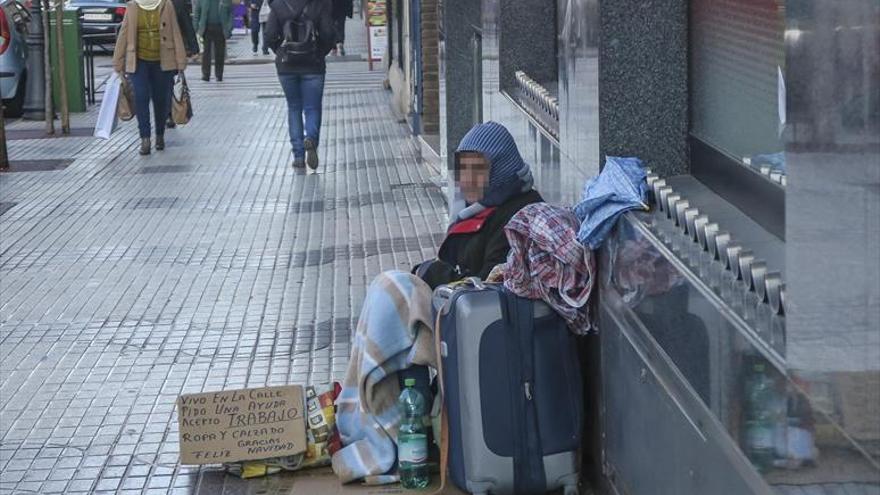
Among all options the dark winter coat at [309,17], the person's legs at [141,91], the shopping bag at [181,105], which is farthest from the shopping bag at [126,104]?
the dark winter coat at [309,17]

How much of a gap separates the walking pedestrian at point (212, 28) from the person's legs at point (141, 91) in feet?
33.9

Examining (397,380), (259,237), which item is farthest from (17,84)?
(397,380)

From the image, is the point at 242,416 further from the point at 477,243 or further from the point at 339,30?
the point at 339,30

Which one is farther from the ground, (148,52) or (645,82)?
(645,82)

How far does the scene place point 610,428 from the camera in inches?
208

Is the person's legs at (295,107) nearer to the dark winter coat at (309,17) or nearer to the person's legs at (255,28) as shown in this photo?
the dark winter coat at (309,17)

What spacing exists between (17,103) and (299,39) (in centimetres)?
769

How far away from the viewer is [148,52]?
51.7ft

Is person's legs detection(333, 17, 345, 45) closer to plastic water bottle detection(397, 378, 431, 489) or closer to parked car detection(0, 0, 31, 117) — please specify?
parked car detection(0, 0, 31, 117)

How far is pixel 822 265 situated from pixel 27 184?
40.1 ft

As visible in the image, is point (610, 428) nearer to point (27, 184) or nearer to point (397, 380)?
point (397, 380)

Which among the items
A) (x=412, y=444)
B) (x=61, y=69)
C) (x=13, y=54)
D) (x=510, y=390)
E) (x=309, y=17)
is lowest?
(x=412, y=444)

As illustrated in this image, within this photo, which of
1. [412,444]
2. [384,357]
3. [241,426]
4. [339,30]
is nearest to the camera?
[412,444]

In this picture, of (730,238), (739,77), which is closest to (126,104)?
(739,77)
